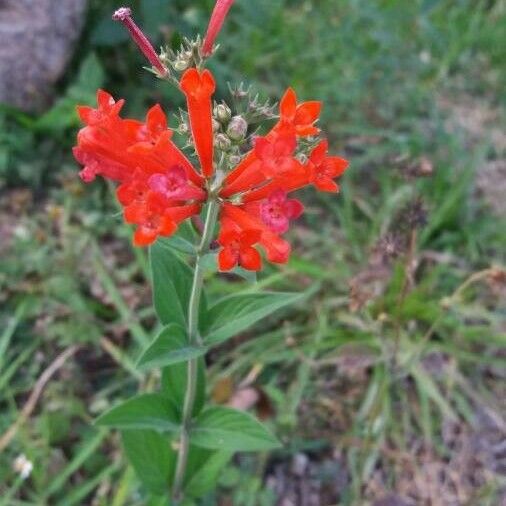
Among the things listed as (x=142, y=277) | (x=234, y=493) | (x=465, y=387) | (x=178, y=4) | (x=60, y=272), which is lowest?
(x=465, y=387)

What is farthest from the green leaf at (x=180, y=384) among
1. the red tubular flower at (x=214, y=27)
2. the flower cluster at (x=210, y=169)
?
the red tubular flower at (x=214, y=27)

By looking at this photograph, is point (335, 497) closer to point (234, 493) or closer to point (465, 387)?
point (234, 493)

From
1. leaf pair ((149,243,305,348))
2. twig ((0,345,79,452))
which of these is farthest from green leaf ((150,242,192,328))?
twig ((0,345,79,452))

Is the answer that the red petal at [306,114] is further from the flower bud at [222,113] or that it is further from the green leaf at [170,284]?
the green leaf at [170,284]

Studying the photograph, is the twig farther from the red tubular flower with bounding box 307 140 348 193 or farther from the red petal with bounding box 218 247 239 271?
the red tubular flower with bounding box 307 140 348 193

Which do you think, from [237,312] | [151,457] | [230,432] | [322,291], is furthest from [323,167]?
[322,291]

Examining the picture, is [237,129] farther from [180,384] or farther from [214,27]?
[180,384]

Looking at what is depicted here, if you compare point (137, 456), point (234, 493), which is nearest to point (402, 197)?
point (234, 493)
